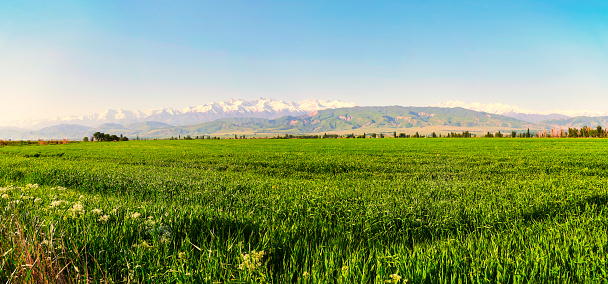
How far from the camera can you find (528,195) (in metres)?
7.85

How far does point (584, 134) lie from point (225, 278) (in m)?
156

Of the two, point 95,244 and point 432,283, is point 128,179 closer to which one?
point 95,244

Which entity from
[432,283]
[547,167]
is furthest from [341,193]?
[547,167]

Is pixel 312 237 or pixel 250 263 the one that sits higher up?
pixel 250 263

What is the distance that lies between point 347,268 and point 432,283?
38.0 inches

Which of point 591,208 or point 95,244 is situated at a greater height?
point 95,244

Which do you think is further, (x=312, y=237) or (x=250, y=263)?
(x=312, y=237)

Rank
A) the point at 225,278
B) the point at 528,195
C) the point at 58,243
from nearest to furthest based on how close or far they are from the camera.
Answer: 1. the point at 225,278
2. the point at 58,243
3. the point at 528,195

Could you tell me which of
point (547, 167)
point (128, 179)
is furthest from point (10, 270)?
point (547, 167)

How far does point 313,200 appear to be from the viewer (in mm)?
7031

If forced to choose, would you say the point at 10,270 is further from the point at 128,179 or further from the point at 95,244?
the point at 128,179

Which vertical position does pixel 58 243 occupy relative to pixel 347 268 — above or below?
above

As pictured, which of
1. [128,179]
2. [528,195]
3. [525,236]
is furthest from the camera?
[128,179]

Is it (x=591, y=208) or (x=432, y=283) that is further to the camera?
(x=591, y=208)
